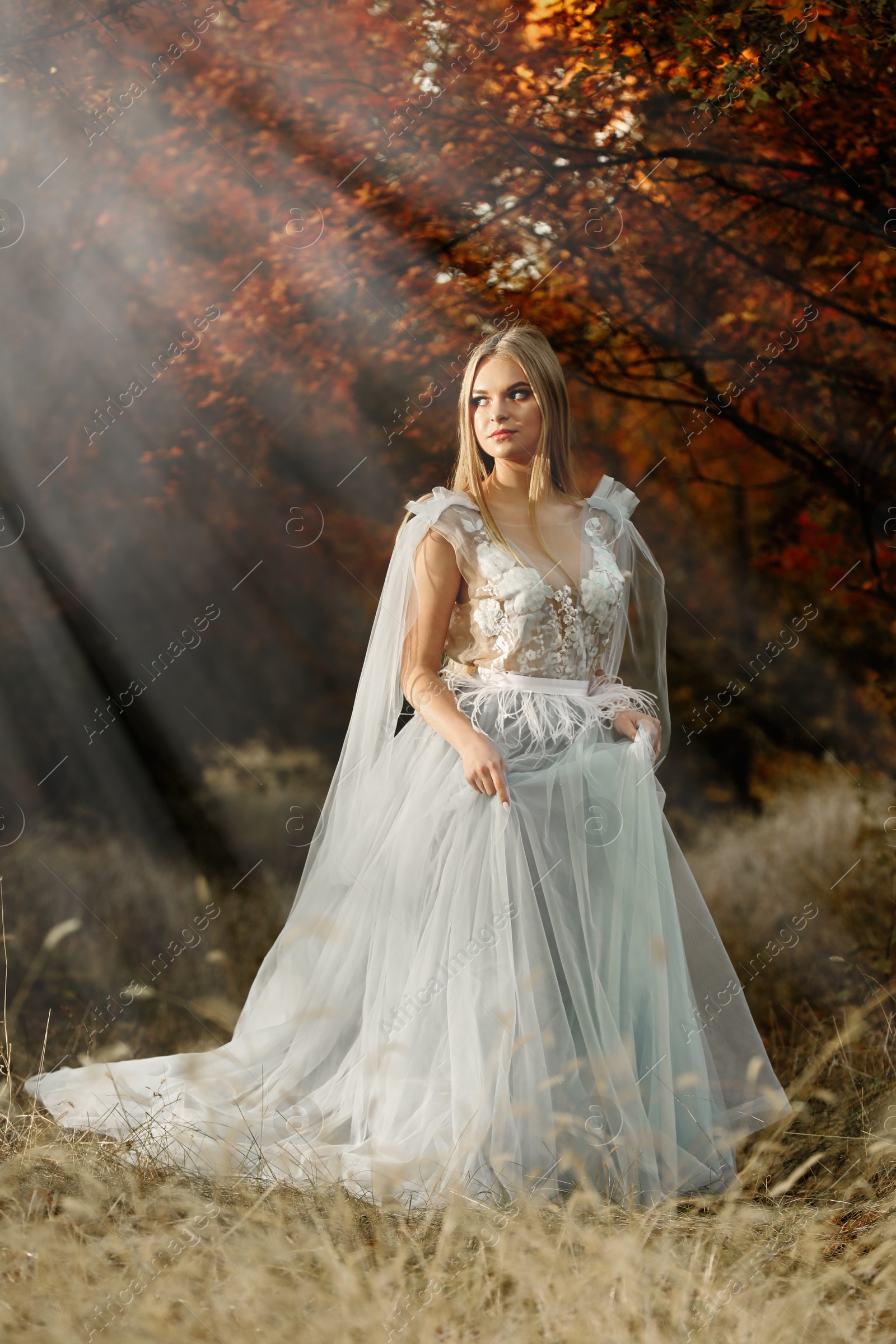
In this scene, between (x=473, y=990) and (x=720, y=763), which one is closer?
(x=473, y=990)

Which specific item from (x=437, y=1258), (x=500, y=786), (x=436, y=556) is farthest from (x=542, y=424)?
(x=437, y=1258)

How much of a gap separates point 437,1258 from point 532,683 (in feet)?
3.44

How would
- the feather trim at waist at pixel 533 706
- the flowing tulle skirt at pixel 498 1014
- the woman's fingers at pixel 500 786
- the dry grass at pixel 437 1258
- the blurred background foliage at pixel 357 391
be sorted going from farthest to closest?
1. the blurred background foliage at pixel 357 391
2. the feather trim at waist at pixel 533 706
3. the woman's fingers at pixel 500 786
4. the flowing tulle skirt at pixel 498 1014
5. the dry grass at pixel 437 1258

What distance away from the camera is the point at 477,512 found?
2039 mm

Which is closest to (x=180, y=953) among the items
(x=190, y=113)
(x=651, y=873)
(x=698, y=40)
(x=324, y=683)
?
(x=324, y=683)

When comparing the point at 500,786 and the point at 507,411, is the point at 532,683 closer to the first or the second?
the point at 500,786

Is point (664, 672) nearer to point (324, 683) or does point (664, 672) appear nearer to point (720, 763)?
point (720, 763)

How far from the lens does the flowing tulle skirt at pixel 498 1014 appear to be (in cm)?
173

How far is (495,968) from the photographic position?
1802mm

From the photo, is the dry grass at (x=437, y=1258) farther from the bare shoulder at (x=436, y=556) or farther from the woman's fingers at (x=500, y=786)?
the bare shoulder at (x=436, y=556)

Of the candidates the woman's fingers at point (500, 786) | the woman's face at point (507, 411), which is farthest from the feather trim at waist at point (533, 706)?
the woman's face at point (507, 411)

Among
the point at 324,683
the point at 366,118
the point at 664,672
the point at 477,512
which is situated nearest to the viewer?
the point at 477,512

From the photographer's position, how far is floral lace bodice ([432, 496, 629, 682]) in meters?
1.98

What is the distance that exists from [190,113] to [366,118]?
0.50 metres
